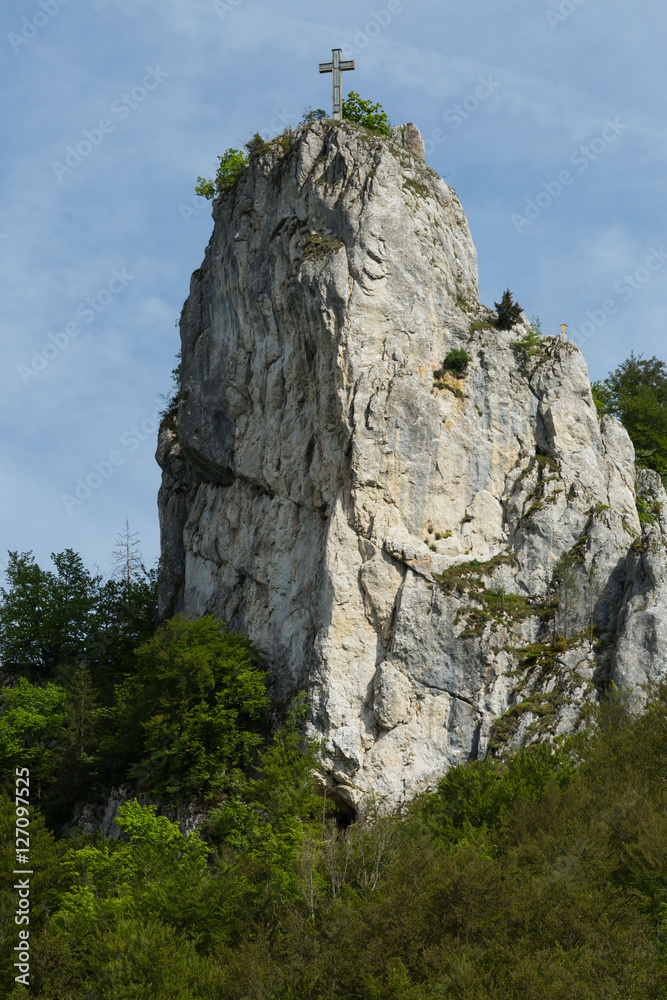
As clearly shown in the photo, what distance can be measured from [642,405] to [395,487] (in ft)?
51.8

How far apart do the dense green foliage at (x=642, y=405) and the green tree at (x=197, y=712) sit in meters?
17.3

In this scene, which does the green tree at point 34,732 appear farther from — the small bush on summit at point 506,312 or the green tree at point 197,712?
the small bush on summit at point 506,312

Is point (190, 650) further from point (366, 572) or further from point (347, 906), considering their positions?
point (347, 906)

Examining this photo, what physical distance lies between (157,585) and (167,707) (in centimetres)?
1144

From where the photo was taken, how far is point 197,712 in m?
30.0

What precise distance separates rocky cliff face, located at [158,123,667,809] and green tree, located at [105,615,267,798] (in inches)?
42.9

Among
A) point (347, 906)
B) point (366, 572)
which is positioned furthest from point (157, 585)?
point (347, 906)

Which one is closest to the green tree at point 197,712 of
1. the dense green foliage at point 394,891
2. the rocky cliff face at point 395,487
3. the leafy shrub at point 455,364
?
the rocky cliff face at point 395,487

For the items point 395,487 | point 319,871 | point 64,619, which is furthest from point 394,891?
point 64,619

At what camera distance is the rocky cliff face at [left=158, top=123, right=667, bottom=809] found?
2894 centimetres

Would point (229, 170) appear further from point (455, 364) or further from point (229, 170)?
point (455, 364)

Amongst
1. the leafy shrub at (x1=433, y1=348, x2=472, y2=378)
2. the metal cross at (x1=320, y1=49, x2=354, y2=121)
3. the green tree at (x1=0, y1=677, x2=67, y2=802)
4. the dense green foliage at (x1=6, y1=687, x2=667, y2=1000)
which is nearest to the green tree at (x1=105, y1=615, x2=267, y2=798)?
the dense green foliage at (x1=6, y1=687, x2=667, y2=1000)

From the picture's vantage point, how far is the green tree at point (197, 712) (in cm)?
2972

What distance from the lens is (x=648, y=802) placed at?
2366cm
